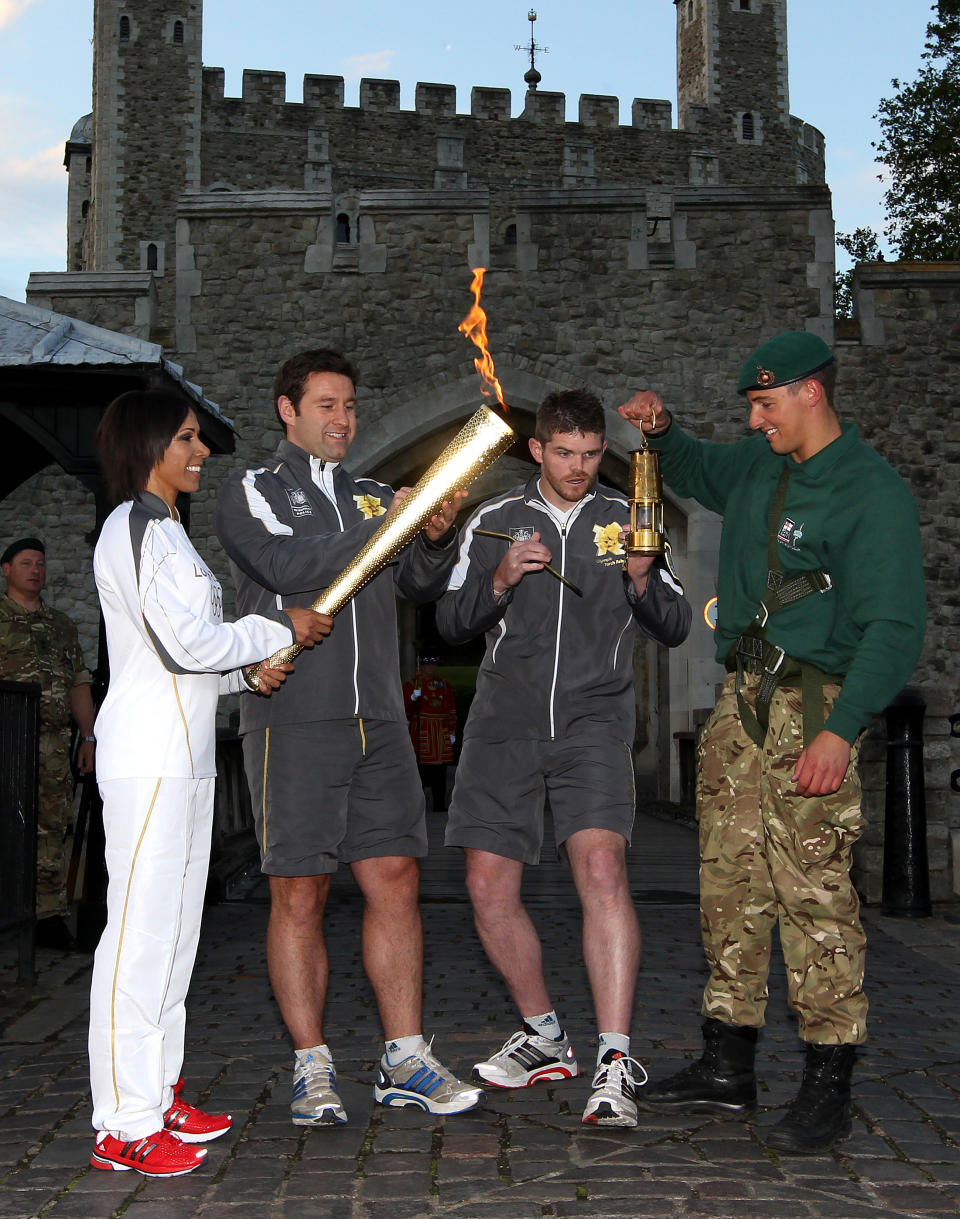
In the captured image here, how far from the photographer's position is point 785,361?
3.87 m

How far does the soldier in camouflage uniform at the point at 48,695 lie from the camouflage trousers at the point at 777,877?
12.8 ft

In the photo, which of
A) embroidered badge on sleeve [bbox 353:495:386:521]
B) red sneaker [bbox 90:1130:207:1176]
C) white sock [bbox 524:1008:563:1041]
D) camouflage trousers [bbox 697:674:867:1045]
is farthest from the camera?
white sock [bbox 524:1008:563:1041]

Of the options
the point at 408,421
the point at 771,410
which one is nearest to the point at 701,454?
the point at 771,410

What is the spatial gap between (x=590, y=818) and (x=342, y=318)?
11.6m

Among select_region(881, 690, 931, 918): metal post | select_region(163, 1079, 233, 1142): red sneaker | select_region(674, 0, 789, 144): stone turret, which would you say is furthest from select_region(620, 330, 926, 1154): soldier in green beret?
select_region(674, 0, 789, 144): stone turret

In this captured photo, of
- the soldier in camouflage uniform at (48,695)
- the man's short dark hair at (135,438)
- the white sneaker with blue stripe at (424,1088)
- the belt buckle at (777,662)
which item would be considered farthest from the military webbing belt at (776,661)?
the soldier in camouflage uniform at (48,695)

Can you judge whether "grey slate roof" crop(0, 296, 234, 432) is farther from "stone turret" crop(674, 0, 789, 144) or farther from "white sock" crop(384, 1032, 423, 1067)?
"stone turret" crop(674, 0, 789, 144)

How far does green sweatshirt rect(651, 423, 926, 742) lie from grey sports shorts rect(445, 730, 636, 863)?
458 millimetres

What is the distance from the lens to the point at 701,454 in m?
4.41

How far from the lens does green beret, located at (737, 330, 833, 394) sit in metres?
3.87

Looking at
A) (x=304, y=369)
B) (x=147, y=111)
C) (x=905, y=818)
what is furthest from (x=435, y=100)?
(x=304, y=369)

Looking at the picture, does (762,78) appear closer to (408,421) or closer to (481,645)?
(481,645)

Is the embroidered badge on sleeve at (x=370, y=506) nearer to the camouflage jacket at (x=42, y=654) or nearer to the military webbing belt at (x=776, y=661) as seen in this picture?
the military webbing belt at (x=776, y=661)

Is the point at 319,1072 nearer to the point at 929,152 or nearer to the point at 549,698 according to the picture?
the point at 549,698
